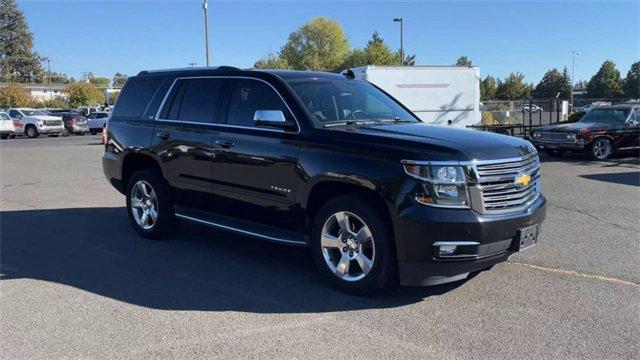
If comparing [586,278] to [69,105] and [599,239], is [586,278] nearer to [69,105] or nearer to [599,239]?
[599,239]

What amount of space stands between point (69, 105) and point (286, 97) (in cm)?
8941

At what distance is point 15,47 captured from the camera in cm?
11544

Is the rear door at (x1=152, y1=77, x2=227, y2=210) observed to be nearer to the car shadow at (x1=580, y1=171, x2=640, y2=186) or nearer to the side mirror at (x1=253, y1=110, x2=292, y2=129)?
the side mirror at (x1=253, y1=110, x2=292, y2=129)

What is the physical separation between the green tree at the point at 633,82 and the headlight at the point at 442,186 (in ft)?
281

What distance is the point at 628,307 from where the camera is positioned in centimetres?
468

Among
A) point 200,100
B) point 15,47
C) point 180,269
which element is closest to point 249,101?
point 200,100

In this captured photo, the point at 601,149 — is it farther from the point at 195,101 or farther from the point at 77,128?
the point at 77,128

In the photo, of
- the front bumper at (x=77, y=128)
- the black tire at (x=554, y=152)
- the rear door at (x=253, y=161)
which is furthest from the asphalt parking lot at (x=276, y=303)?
the front bumper at (x=77, y=128)

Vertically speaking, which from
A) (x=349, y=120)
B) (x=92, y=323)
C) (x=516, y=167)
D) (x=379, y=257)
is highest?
(x=349, y=120)

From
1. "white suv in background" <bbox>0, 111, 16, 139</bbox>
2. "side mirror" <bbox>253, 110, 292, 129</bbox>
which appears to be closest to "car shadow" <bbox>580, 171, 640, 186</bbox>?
"side mirror" <bbox>253, 110, 292, 129</bbox>

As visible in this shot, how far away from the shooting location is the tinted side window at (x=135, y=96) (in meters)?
7.26

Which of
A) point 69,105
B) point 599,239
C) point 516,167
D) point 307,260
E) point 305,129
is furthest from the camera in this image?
point 69,105

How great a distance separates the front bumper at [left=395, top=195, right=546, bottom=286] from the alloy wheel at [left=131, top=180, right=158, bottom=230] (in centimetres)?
348

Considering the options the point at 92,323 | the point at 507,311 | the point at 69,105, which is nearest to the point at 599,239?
the point at 507,311
